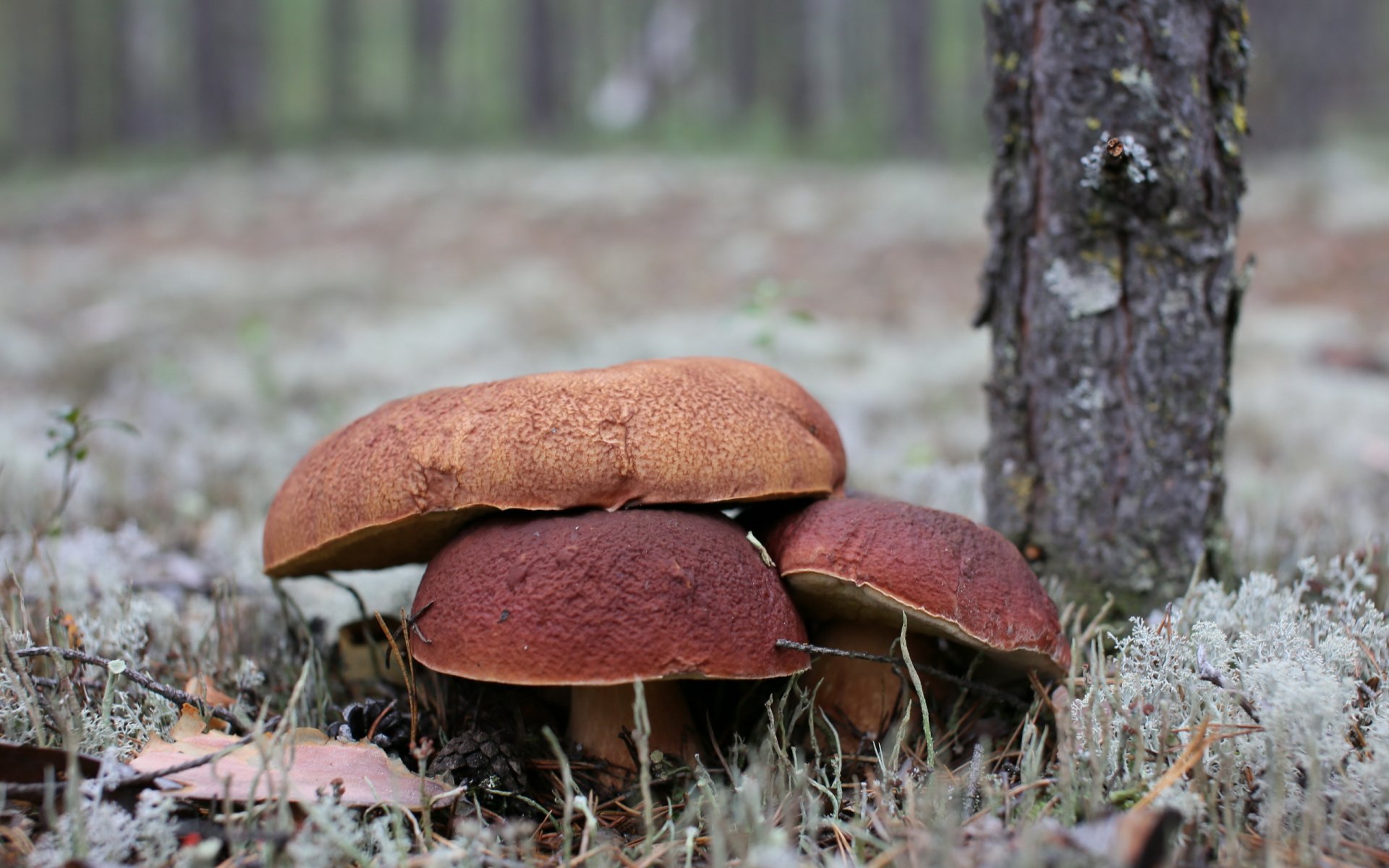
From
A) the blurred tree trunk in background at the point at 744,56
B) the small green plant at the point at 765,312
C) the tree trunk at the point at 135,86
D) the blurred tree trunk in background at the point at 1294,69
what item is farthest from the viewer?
the blurred tree trunk in background at the point at 744,56

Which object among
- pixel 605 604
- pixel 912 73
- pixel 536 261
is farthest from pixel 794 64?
pixel 605 604

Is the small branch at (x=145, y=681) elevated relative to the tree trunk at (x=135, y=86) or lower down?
lower down

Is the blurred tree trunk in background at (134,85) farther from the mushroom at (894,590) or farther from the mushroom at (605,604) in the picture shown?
the mushroom at (894,590)

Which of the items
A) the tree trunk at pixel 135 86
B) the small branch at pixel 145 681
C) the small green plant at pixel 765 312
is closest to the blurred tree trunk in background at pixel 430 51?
the tree trunk at pixel 135 86

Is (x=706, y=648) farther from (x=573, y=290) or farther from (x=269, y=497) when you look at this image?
(x=573, y=290)

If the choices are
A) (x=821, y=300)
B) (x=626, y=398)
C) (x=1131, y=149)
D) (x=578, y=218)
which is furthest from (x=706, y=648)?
(x=578, y=218)

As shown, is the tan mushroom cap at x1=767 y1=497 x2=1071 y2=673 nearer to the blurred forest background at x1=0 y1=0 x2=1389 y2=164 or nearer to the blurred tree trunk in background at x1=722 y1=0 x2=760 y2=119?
the blurred forest background at x1=0 y1=0 x2=1389 y2=164

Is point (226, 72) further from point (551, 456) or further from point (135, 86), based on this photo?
point (551, 456)
